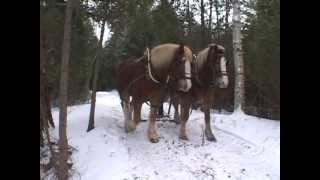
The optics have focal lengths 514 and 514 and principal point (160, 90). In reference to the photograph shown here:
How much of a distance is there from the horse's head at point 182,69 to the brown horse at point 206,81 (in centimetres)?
29

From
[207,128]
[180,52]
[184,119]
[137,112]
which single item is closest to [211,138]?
[207,128]

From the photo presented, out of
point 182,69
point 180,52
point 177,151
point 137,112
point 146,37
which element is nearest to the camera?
point 177,151

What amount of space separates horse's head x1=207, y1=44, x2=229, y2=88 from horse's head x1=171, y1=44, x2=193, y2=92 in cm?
43

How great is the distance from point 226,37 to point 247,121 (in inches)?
250

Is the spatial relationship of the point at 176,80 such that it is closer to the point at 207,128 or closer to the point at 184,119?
the point at 184,119

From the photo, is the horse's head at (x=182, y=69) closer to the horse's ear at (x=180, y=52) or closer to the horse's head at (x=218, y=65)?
the horse's ear at (x=180, y=52)

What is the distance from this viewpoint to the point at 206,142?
9.72 metres

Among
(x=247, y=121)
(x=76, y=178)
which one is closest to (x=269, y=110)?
(x=247, y=121)

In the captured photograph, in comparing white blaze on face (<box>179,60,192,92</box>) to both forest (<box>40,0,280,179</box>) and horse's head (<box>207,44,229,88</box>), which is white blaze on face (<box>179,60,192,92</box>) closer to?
horse's head (<box>207,44,229,88</box>)

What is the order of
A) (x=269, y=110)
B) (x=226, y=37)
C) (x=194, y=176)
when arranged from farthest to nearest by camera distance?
(x=226, y=37)
(x=269, y=110)
(x=194, y=176)

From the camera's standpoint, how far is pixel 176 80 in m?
9.53

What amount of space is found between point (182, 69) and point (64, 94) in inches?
102
